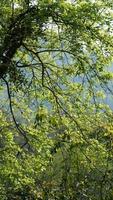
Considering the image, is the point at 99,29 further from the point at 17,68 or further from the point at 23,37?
the point at 17,68

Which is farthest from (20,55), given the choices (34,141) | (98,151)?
(98,151)

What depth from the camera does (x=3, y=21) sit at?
14719 millimetres

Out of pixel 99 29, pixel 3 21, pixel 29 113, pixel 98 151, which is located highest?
pixel 29 113

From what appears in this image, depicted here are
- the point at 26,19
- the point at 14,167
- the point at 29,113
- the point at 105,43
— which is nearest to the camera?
the point at 26,19

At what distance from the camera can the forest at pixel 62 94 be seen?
13.1 m

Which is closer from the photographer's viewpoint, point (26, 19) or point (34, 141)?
point (26, 19)

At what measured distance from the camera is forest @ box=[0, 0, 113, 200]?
13141 mm

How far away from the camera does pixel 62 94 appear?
18734 millimetres

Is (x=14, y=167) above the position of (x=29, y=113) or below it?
below

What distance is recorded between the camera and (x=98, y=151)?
16.5 metres

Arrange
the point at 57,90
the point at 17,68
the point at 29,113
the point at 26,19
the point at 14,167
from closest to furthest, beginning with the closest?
the point at 26,19 < the point at 17,68 < the point at 57,90 < the point at 14,167 < the point at 29,113

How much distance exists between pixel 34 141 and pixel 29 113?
2.58 m

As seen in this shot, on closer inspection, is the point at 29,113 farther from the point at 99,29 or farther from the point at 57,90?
the point at 99,29

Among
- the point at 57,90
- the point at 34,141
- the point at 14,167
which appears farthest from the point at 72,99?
the point at 14,167
